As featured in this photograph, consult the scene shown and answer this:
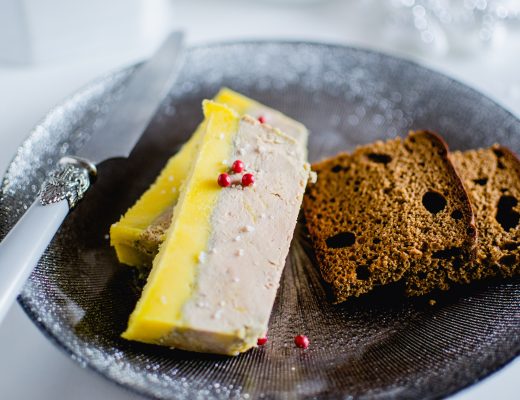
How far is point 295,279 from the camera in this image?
2166 mm

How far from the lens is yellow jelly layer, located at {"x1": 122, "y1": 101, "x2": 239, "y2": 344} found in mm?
1696

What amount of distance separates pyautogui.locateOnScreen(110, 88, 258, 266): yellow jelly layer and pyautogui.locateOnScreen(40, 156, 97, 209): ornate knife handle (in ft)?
0.57

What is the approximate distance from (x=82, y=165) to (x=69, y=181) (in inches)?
5.6

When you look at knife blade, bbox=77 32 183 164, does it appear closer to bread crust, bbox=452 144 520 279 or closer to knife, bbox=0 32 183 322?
knife, bbox=0 32 183 322

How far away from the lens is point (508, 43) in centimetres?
363

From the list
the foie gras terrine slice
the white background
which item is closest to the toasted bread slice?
the foie gras terrine slice

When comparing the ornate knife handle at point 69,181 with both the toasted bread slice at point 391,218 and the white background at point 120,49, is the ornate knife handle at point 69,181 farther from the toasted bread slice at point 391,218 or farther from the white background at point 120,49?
the toasted bread slice at point 391,218

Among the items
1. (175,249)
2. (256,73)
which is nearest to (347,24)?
(256,73)

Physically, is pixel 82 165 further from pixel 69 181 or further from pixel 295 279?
pixel 295 279

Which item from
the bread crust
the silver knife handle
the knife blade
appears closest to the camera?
the silver knife handle

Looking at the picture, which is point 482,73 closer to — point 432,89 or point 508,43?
point 508,43

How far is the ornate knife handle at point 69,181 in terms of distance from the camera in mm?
1966

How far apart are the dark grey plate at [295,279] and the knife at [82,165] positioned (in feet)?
0.39

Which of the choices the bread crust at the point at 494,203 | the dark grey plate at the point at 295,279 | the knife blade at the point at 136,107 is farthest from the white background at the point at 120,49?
the knife blade at the point at 136,107
